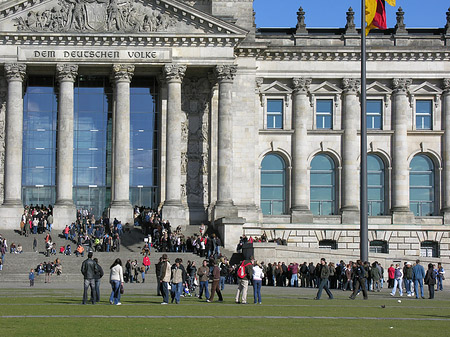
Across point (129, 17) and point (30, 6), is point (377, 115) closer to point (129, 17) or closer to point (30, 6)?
point (129, 17)

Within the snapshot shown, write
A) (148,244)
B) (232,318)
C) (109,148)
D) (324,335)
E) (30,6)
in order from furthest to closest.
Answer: (109,148), (30,6), (148,244), (232,318), (324,335)

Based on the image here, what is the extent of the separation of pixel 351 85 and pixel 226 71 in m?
10.8

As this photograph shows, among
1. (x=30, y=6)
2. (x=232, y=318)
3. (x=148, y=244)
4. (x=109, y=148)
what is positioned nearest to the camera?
(x=232, y=318)

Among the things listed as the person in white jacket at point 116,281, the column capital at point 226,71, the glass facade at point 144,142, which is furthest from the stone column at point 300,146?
the person in white jacket at point 116,281

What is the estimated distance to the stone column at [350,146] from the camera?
75375 millimetres

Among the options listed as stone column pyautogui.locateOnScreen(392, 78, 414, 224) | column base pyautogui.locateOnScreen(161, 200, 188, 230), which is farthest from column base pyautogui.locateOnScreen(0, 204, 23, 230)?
stone column pyautogui.locateOnScreen(392, 78, 414, 224)

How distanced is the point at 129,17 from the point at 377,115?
20992 mm

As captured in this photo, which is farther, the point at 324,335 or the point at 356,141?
the point at 356,141

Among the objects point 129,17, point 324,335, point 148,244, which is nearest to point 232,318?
point 324,335

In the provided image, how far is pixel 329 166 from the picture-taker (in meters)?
76.8

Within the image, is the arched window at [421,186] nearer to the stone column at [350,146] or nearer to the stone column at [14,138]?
the stone column at [350,146]

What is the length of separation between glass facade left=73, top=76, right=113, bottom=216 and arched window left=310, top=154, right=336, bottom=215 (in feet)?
52.0

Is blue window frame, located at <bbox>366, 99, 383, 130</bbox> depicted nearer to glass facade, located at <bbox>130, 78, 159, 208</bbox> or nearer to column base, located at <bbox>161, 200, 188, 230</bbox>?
glass facade, located at <bbox>130, 78, 159, 208</bbox>

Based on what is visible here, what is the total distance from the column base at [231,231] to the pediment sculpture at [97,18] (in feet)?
48.4
